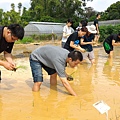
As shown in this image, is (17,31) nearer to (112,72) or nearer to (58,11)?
A: (112,72)

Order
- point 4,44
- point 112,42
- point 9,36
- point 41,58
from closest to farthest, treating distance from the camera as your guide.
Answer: point 9,36 < point 4,44 < point 41,58 < point 112,42

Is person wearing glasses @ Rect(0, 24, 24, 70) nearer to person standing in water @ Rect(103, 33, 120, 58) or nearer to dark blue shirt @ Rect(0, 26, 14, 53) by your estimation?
dark blue shirt @ Rect(0, 26, 14, 53)

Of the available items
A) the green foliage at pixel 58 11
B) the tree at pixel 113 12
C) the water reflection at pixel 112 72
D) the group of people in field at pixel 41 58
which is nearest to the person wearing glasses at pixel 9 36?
the group of people in field at pixel 41 58

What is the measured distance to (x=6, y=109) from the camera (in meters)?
4.31

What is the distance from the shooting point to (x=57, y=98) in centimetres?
510

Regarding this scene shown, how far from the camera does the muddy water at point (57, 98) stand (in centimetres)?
407

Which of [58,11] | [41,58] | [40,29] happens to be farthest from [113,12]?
[41,58]

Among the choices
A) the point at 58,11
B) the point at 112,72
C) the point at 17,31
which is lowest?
the point at 112,72

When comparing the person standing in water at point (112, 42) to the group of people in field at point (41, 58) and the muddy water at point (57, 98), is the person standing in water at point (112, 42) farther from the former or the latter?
the group of people in field at point (41, 58)

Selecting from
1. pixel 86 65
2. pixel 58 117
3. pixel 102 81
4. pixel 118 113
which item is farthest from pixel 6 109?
pixel 86 65

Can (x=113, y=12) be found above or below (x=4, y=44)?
above

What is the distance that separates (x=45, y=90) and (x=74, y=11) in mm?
32424

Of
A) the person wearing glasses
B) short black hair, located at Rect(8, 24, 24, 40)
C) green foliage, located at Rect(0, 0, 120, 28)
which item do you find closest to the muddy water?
the person wearing glasses

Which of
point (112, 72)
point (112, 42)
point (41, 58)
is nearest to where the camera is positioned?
point (41, 58)
